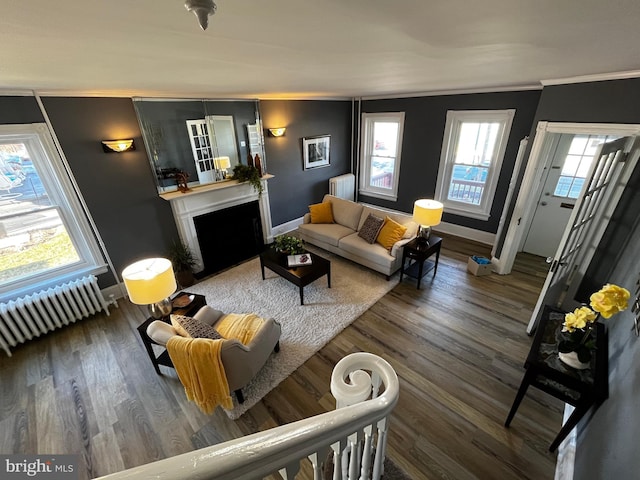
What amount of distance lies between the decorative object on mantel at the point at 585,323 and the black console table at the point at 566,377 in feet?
0.22

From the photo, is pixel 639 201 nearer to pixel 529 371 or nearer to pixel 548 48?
pixel 529 371

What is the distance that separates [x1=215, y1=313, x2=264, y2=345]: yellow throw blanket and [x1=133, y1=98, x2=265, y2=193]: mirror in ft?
7.09

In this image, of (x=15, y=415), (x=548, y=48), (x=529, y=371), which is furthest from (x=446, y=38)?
(x=15, y=415)

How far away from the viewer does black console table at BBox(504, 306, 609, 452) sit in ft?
5.33

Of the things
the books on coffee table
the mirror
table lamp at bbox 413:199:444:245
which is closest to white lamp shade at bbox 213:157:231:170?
the mirror

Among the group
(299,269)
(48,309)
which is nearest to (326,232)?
(299,269)

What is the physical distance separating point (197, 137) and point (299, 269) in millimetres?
2411

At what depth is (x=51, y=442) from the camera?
2021 millimetres

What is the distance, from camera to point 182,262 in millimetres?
3750

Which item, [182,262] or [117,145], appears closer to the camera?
[117,145]

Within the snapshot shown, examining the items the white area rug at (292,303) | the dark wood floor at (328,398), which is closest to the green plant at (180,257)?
the white area rug at (292,303)

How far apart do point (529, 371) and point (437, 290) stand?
179 cm

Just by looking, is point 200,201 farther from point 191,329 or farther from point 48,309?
point 191,329

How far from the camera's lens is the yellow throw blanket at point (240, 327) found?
2.38m
